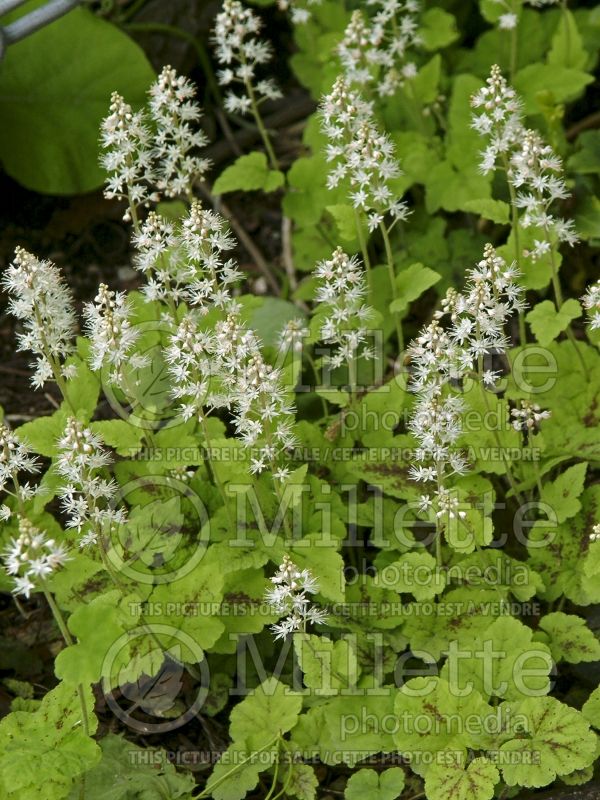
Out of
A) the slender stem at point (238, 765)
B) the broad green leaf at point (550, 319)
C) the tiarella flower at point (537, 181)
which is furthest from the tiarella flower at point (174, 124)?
the slender stem at point (238, 765)

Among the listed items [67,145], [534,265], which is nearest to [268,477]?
[534,265]

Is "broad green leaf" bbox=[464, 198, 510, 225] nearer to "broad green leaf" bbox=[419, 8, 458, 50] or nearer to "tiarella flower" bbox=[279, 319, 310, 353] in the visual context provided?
"tiarella flower" bbox=[279, 319, 310, 353]

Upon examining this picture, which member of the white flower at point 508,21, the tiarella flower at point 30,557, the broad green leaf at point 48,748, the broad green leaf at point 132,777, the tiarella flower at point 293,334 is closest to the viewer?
the tiarella flower at point 30,557

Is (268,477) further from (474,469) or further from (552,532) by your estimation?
(552,532)

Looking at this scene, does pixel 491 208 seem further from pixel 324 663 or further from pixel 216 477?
pixel 324 663

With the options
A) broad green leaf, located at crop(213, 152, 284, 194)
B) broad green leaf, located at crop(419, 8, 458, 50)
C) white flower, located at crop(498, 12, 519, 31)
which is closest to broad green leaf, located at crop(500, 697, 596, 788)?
broad green leaf, located at crop(213, 152, 284, 194)

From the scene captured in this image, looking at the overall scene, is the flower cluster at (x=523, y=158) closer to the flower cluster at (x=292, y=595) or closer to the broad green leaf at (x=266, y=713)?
the flower cluster at (x=292, y=595)

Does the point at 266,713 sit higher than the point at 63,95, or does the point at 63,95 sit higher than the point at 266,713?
the point at 63,95

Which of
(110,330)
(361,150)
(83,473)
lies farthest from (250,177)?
(83,473)
